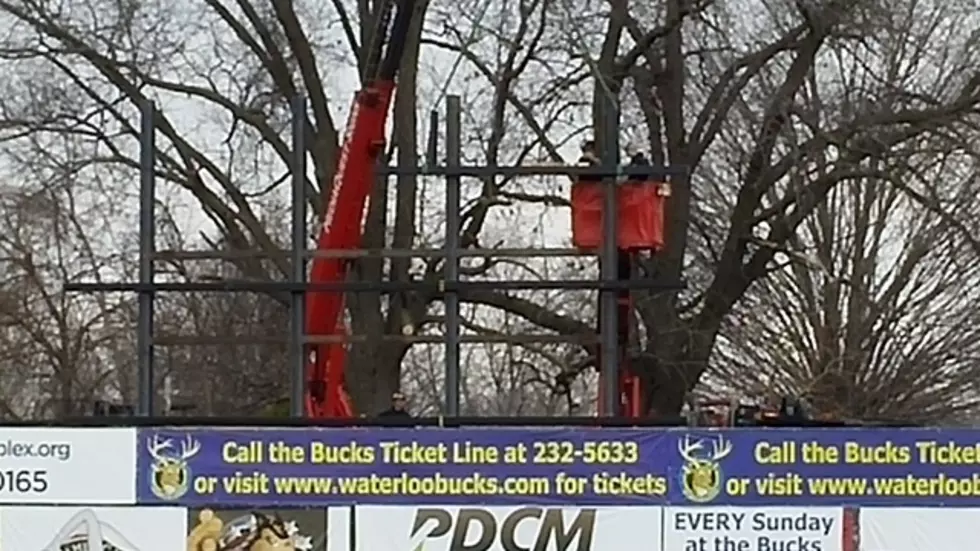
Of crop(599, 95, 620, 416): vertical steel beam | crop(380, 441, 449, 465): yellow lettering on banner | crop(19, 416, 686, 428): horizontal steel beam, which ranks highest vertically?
crop(599, 95, 620, 416): vertical steel beam

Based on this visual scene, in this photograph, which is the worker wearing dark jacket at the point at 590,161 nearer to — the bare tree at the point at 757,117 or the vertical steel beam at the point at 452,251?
the vertical steel beam at the point at 452,251

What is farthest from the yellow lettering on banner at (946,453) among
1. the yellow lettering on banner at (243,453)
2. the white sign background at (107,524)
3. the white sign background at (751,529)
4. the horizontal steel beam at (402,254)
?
the white sign background at (107,524)

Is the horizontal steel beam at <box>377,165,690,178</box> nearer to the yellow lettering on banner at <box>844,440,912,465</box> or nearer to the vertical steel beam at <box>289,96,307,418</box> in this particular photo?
the vertical steel beam at <box>289,96,307,418</box>

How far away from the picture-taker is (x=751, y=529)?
11.2 metres

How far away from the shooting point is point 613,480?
11258mm

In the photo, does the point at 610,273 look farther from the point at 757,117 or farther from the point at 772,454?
the point at 757,117

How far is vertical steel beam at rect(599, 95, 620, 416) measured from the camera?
1294 cm

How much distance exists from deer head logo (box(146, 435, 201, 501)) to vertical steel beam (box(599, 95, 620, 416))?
128 inches

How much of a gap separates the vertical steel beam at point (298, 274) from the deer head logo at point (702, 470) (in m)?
3.60

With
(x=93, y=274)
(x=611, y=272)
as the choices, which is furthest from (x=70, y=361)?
(x=611, y=272)

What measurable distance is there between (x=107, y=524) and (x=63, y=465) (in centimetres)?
48

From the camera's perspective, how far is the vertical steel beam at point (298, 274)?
13648 millimetres

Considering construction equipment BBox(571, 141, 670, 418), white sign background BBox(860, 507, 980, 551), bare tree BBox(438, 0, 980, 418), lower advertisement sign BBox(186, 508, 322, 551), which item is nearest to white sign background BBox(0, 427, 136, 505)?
lower advertisement sign BBox(186, 508, 322, 551)

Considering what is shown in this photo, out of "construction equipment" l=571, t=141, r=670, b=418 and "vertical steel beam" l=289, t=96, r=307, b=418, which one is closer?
"construction equipment" l=571, t=141, r=670, b=418
